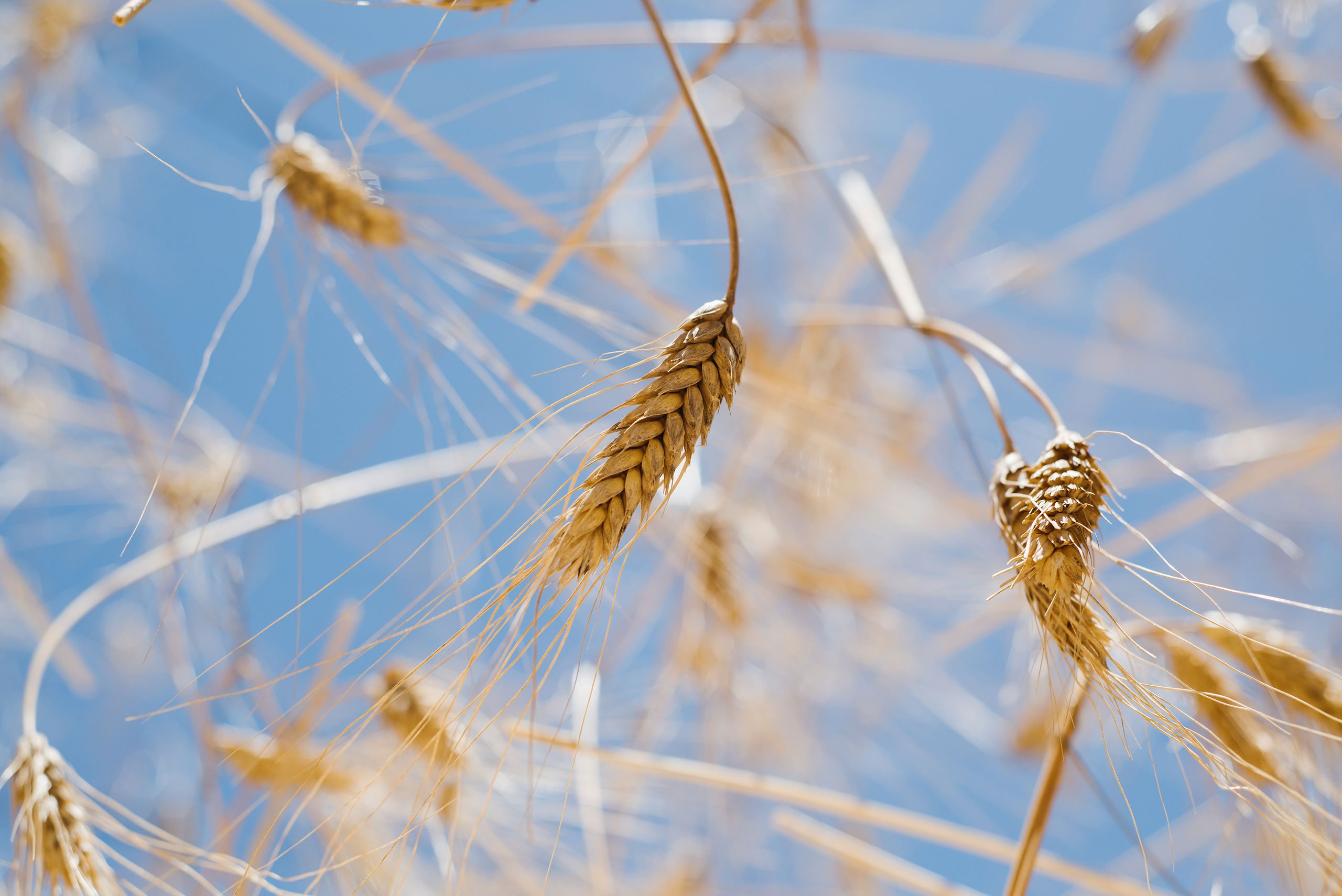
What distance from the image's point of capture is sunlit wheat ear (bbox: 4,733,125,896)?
791 millimetres

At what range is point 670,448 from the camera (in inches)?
22.1

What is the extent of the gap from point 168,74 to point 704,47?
125 cm

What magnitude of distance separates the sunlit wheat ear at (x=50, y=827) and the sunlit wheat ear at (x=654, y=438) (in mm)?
632

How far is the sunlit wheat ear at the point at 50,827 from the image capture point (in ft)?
2.59

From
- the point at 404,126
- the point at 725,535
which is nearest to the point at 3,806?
the point at 725,535

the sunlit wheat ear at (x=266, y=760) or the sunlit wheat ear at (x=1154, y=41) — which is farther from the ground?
the sunlit wheat ear at (x=1154, y=41)

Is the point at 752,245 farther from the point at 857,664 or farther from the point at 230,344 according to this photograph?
the point at 230,344

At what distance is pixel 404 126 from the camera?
0.99 m

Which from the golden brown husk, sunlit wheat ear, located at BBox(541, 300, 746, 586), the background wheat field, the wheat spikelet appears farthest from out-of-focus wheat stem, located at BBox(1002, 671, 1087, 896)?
the wheat spikelet

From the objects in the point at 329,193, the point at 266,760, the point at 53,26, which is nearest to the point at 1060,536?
the point at 329,193

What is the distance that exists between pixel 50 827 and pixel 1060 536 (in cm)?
98

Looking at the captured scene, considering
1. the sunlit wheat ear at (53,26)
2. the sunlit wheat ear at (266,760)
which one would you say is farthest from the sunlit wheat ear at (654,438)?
the sunlit wheat ear at (53,26)

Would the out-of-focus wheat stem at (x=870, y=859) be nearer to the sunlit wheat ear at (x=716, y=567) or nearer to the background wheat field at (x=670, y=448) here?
the background wheat field at (x=670, y=448)

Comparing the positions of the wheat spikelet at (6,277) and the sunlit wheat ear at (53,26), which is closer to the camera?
the wheat spikelet at (6,277)
